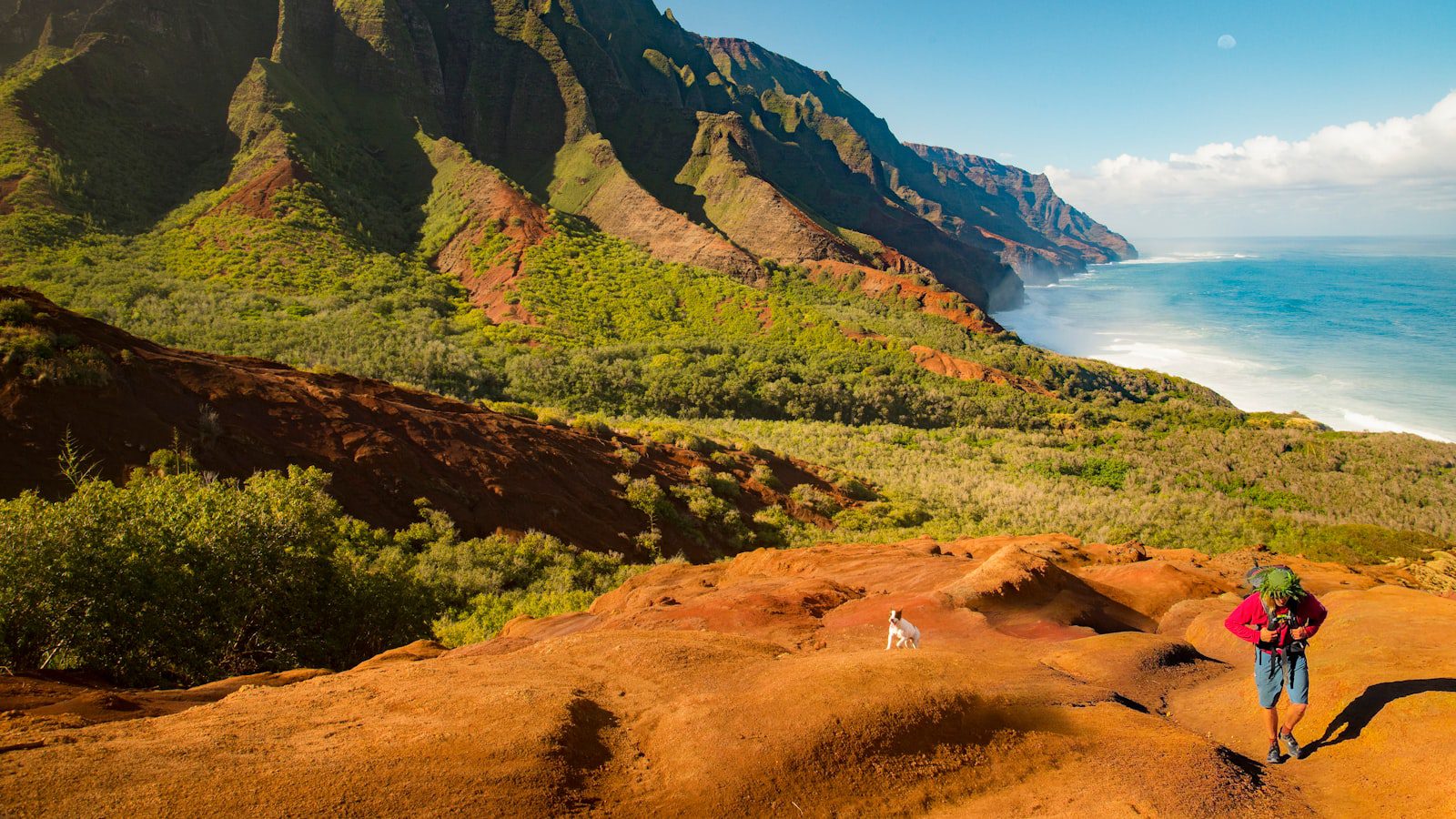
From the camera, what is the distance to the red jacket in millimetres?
5293

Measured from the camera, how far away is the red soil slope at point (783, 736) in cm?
405

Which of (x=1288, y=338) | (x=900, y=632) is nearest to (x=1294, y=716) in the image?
(x=900, y=632)

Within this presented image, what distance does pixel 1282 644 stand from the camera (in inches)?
210

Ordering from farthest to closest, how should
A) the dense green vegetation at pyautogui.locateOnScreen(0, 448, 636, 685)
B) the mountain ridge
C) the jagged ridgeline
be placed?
the mountain ridge → the jagged ridgeline → the dense green vegetation at pyautogui.locateOnScreen(0, 448, 636, 685)

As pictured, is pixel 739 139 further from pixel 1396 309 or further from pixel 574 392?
pixel 1396 309

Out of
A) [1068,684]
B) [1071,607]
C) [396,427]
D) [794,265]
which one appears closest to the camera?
[1068,684]

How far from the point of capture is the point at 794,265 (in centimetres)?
6756

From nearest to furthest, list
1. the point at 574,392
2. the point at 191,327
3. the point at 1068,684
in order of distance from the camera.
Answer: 1. the point at 1068,684
2. the point at 191,327
3. the point at 574,392

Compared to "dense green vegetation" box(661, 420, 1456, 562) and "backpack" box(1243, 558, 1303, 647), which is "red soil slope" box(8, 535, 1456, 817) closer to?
"backpack" box(1243, 558, 1303, 647)

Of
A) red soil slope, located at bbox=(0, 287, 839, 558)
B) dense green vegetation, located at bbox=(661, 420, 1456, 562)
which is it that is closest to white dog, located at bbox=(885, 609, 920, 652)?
red soil slope, located at bbox=(0, 287, 839, 558)

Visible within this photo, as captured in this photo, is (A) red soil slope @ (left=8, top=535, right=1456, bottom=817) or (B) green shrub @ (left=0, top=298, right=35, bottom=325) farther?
(B) green shrub @ (left=0, top=298, right=35, bottom=325)

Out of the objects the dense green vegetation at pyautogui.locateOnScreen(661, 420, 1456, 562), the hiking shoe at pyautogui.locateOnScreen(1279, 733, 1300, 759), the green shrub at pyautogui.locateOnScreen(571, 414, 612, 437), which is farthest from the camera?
the green shrub at pyautogui.locateOnScreen(571, 414, 612, 437)

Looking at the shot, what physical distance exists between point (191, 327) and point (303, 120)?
32997 millimetres

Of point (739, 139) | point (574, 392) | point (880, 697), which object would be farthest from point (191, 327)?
point (739, 139)
